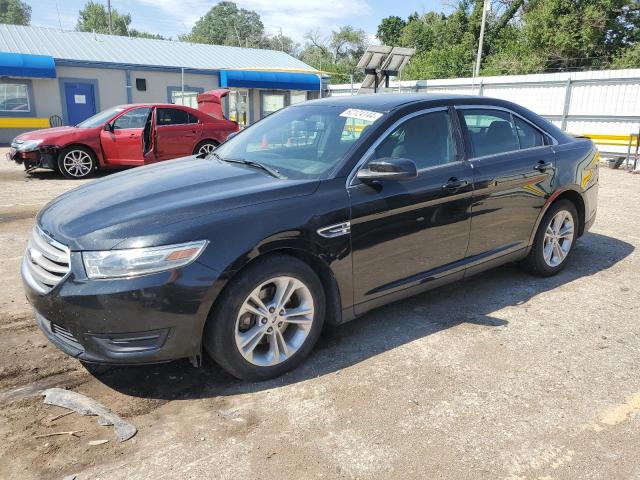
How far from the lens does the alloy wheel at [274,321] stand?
2945mm

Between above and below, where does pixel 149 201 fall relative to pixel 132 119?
below

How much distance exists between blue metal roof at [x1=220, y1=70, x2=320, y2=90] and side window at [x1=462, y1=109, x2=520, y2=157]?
19760mm

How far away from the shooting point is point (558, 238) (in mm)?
4875

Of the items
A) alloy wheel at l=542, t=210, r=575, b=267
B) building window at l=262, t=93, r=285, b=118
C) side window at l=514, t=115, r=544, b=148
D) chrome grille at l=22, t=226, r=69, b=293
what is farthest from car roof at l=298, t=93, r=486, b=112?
building window at l=262, t=93, r=285, b=118

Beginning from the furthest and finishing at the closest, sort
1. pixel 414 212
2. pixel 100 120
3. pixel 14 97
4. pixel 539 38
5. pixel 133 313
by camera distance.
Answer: pixel 539 38 → pixel 14 97 → pixel 100 120 → pixel 414 212 → pixel 133 313

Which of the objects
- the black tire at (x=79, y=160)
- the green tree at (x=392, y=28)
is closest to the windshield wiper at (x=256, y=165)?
the black tire at (x=79, y=160)

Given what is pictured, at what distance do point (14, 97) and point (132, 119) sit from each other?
461 inches

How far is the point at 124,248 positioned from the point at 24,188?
326 inches

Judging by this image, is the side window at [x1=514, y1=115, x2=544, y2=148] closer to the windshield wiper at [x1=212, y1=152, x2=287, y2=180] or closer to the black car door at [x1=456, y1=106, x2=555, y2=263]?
the black car door at [x1=456, y1=106, x2=555, y2=263]

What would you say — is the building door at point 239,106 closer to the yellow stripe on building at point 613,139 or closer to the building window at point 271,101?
the building window at point 271,101

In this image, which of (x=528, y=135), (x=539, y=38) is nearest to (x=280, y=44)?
(x=539, y=38)

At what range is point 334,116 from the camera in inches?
151

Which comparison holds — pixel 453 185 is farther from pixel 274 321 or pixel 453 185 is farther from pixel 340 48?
pixel 340 48

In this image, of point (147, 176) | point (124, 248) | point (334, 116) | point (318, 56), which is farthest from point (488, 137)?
point (318, 56)
